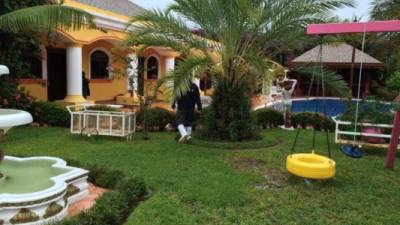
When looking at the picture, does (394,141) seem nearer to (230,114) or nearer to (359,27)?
(359,27)

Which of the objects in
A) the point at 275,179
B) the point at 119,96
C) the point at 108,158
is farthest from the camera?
the point at 119,96

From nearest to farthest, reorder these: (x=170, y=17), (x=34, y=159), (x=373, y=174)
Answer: (x=34, y=159), (x=373, y=174), (x=170, y=17)

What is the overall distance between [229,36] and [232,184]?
14.9 feet

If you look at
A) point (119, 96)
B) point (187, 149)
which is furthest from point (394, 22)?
point (119, 96)

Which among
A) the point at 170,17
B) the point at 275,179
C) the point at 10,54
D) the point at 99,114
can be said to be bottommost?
the point at 275,179

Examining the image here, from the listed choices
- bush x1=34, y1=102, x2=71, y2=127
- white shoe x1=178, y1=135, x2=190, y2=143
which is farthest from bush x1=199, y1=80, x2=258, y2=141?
bush x1=34, y1=102, x2=71, y2=127

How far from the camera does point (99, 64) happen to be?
63.3 ft

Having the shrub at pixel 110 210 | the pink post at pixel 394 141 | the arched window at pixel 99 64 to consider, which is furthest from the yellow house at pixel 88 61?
the pink post at pixel 394 141

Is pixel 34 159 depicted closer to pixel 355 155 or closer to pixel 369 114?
pixel 355 155

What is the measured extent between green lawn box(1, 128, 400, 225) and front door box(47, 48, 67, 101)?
737 centimetres

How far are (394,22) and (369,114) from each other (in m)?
3.40

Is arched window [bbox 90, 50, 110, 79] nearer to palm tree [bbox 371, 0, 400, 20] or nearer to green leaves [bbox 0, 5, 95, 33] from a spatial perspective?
green leaves [bbox 0, 5, 95, 33]

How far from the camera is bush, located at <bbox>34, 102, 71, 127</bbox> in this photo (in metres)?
12.1

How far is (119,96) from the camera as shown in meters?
19.9
